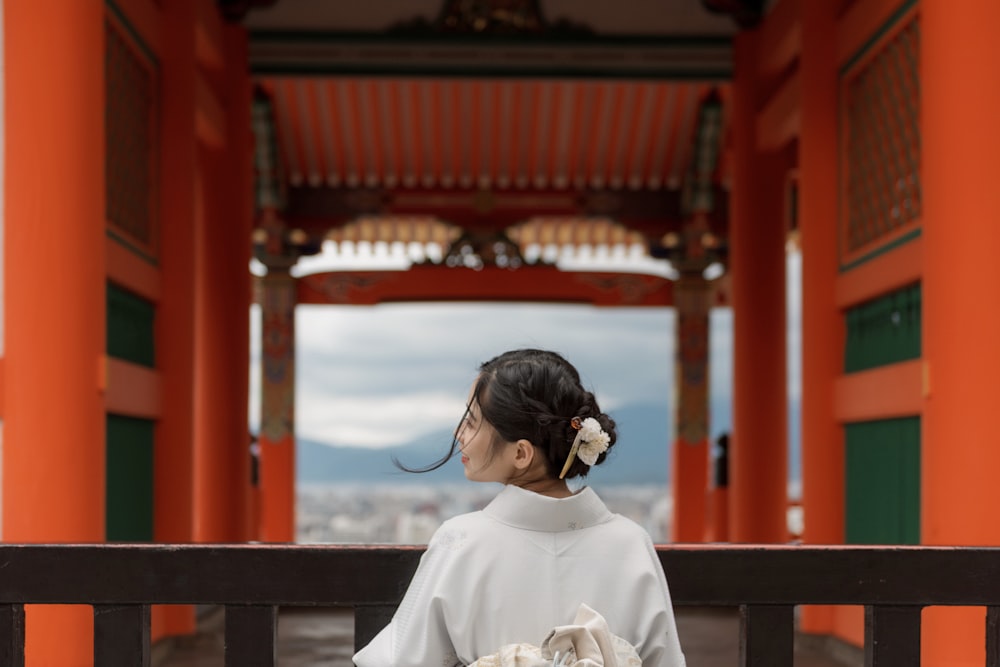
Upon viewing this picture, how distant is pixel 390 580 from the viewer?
166 centimetres

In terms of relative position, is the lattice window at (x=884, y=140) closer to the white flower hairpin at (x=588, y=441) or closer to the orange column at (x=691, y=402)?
the white flower hairpin at (x=588, y=441)

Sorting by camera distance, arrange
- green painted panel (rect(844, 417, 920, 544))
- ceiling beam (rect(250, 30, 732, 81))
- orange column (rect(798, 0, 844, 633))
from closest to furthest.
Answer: green painted panel (rect(844, 417, 920, 544)) → orange column (rect(798, 0, 844, 633)) → ceiling beam (rect(250, 30, 732, 81))

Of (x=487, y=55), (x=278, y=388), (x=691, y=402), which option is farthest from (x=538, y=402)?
(x=691, y=402)

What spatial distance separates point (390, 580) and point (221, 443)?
531 centimetres

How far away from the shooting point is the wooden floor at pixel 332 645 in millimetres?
5074

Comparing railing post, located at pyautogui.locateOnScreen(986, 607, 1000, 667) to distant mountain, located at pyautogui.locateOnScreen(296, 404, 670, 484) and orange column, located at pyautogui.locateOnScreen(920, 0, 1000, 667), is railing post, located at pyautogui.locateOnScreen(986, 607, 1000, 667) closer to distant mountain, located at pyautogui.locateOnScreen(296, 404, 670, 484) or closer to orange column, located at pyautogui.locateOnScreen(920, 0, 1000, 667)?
orange column, located at pyautogui.locateOnScreen(920, 0, 1000, 667)

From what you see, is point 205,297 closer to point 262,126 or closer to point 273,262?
point 262,126

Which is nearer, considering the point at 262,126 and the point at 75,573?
the point at 75,573

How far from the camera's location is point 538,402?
1587mm

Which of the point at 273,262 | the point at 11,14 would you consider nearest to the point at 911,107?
the point at 11,14

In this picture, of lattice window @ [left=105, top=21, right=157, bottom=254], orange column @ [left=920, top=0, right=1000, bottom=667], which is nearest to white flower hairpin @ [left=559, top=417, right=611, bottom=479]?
orange column @ [left=920, top=0, right=1000, bottom=667]

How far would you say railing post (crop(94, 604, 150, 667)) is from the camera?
5.52 ft

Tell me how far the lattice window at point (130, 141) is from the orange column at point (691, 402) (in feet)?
16.9

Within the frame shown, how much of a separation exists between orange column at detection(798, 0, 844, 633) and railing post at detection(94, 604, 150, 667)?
14.0 ft
